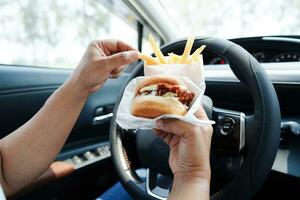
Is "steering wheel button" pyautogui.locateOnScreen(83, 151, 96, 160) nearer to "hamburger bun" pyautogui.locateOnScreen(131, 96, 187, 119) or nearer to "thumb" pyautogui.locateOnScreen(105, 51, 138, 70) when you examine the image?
"thumb" pyautogui.locateOnScreen(105, 51, 138, 70)

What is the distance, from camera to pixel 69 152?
1853 millimetres

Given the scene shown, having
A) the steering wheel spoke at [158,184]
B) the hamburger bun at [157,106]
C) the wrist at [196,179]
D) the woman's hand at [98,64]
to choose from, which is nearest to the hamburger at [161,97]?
the hamburger bun at [157,106]

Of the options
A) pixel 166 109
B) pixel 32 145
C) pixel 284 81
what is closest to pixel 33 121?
pixel 32 145

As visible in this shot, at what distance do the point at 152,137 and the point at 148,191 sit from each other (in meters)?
0.19

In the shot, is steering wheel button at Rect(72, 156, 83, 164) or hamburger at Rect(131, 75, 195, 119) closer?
hamburger at Rect(131, 75, 195, 119)

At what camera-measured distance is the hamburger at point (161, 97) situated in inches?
32.2

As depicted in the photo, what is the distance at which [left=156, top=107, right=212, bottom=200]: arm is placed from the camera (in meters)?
0.81

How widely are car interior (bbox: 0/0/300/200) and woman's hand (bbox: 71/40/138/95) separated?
16cm

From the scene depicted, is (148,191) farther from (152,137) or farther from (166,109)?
(166,109)

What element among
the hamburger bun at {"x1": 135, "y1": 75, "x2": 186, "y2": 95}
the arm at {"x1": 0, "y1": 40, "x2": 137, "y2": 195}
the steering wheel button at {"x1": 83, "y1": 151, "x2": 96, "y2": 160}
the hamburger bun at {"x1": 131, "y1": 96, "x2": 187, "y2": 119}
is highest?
the hamburger bun at {"x1": 135, "y1": 75, "x2": 186, "y2": 95}

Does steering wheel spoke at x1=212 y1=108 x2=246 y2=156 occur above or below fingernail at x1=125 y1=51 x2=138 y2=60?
below

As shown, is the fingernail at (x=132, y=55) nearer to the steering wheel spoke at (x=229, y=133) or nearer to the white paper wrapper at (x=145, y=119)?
the white paper wrapper at (x=145, y=119)

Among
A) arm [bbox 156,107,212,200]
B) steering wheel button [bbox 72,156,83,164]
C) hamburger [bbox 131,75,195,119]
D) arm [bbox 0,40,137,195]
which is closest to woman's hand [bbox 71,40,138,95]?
arm [bbox 0,40,137,195]

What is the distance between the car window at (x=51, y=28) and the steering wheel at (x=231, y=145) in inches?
21.7
